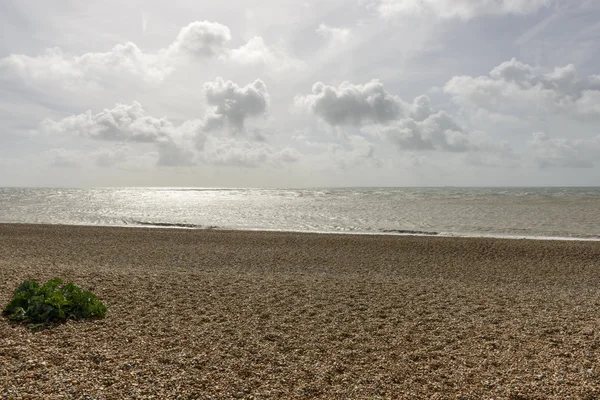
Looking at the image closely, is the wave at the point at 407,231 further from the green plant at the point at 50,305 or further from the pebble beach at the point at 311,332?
the green plant at the point at 50,305

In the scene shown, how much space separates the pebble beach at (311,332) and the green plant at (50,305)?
0.26 meters

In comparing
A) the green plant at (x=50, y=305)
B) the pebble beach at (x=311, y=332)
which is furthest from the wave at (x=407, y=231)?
the green plant at (x=50, y=305)

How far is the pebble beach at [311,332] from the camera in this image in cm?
561

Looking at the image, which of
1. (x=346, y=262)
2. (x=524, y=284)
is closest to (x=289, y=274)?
(x=346, y=262)

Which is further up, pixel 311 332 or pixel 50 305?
pixel 50 305

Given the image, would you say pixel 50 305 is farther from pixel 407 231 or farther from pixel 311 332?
pixel 407 231

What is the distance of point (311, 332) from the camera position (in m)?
7.81

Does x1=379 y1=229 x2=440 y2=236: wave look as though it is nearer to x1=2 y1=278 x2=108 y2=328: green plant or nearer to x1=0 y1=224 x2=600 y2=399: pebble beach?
x1=0 y1=224 x2=600 y2=399: pebble beach

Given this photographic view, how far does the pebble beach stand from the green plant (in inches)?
10.2

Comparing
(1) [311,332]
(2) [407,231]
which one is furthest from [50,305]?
(2) [407,231]

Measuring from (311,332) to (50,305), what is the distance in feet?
15.6

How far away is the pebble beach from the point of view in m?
5.61

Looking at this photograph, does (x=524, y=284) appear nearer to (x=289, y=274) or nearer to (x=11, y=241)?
(x=289, y=274)

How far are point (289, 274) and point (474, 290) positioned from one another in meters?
5.33
